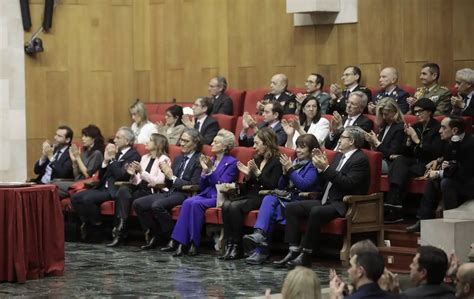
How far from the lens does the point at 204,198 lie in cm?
983

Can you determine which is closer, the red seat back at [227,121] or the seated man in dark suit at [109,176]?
the seated man in dark suit at [109,176]

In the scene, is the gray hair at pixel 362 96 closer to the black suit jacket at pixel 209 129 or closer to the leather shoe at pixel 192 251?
the black suit jacket at pixel 209 129

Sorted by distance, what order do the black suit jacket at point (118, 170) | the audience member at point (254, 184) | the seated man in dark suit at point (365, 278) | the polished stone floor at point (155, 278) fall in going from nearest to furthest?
the seated man in dark suit at point (365, 278), the polished stone floor at point (155, 278), the audience member at point (254, 184), the black suit jacket at point (118, 170)

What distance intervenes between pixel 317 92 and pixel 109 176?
7.34 ft

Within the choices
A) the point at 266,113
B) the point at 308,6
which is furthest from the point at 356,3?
the point at 266,113

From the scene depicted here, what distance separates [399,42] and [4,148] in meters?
4.60

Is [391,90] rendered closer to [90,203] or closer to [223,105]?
[223,105]

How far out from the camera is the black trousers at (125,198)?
410 inches

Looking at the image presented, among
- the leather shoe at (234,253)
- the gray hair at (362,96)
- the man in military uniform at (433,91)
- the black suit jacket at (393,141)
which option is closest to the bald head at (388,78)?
the man in military uniform at (433,91)

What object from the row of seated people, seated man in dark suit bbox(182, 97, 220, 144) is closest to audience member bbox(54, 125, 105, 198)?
seated man in dark suit bbox(182, 97, 220, 144)

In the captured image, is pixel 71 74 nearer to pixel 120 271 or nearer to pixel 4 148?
pixel 4 148

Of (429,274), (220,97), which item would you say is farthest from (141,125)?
(429,274)

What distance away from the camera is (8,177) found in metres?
12.4

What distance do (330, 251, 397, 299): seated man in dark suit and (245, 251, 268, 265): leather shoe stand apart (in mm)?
4252
